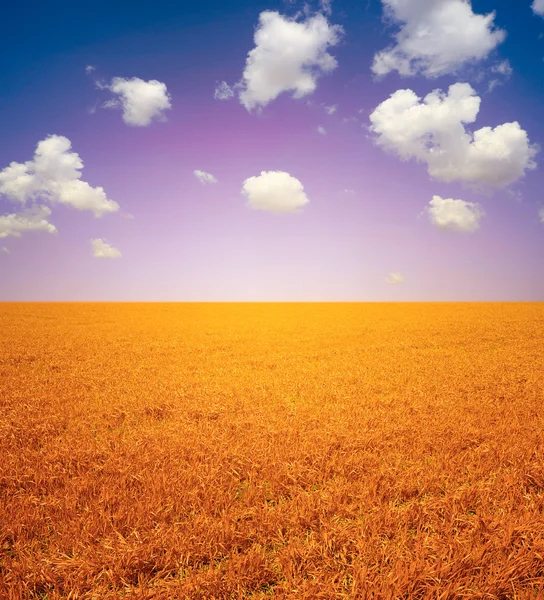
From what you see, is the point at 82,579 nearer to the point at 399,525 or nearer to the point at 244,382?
the point at 399,525

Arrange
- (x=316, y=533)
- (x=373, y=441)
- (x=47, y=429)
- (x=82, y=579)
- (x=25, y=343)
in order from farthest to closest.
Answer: (x=25, y=343) < (x=47, y=429) < (x=373, y=441) < (x=316, y=533) < (x=82, y=579)

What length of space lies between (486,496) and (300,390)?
4768 mm

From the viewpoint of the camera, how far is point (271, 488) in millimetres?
4016

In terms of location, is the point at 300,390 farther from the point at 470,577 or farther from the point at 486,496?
the point at 470,577

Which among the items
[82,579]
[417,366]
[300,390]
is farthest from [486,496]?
[417,366]

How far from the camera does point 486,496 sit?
3.79 m

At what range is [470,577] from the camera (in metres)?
2.68

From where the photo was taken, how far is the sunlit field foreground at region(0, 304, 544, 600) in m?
2.71

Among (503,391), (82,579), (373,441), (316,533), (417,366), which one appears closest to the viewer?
(82,579)

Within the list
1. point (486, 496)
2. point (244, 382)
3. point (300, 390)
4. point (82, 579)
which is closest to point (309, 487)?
point (486, 496)

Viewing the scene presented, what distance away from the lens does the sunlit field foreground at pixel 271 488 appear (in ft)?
8.87

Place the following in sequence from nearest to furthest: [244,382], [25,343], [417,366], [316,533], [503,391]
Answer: [316,533]
[503,391]
[244,382]
[417,366]
[25,343]

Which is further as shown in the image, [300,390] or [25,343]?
[25,343]

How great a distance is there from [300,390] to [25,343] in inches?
569
